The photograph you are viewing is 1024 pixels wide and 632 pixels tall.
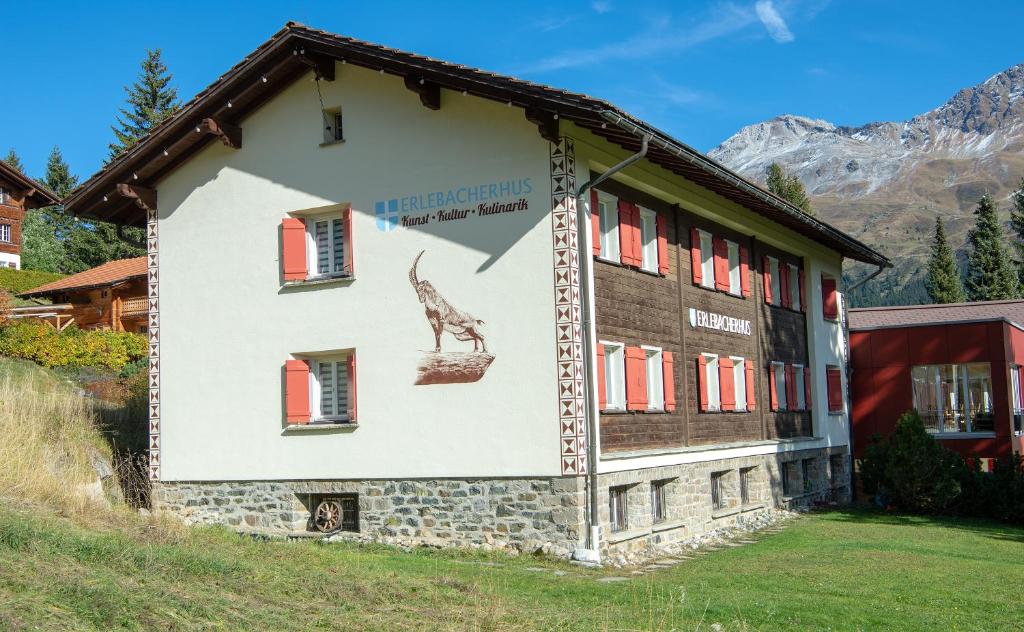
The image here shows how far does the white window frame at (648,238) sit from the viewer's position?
63.8ft

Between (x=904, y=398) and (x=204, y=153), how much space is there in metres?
20.3

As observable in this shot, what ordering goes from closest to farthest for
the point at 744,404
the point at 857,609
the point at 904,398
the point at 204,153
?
the point at 857,609 < the point at 204,153 < the point at 744,404 < the point at 904,398

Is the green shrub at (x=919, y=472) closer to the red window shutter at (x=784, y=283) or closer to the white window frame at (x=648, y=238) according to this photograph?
the red window shutter at (x=784, y=283)

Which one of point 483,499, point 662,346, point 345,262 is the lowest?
point 483,499

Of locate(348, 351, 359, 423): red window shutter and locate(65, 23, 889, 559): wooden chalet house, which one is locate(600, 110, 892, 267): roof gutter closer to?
locate(65, 23, 889, 559): wooden chalet house

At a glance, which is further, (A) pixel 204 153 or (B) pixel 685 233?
(B) pixel 685 233

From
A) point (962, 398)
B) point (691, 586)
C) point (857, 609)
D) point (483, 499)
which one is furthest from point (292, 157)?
point (962, 398)

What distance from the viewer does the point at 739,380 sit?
77.6ft

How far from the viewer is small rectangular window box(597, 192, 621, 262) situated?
1800 cm

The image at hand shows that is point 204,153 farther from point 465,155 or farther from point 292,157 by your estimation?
point 465,155

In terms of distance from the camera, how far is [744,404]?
77.5 ft

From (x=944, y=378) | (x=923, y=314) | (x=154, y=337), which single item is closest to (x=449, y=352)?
(x=154, y=337)

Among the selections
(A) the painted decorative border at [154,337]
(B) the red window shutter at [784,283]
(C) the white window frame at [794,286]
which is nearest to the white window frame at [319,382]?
(A) the painted decorative border at [154,337]

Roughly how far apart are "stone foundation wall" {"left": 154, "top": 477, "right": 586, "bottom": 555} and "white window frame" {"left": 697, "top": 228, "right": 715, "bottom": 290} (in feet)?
24.9
